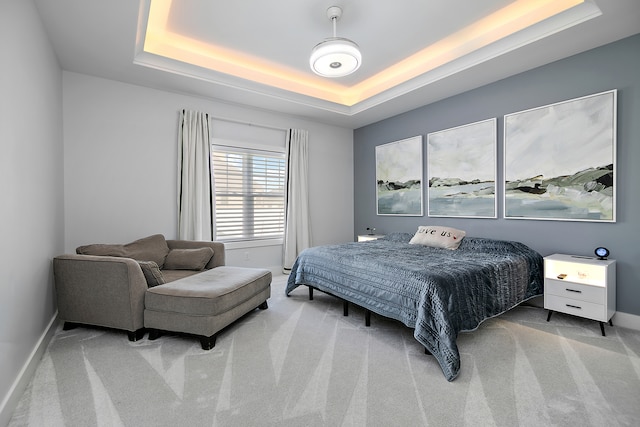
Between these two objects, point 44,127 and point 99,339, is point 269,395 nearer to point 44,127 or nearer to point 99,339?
point 99,339

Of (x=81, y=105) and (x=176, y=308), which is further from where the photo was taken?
(x=81, y=105)

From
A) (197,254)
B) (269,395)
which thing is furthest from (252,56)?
(269,395)

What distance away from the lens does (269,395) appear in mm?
1837

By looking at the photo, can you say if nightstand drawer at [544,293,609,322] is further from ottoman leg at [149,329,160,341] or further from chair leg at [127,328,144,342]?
chair leg at [127,328,144,342]

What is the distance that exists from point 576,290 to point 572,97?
6.51 ft

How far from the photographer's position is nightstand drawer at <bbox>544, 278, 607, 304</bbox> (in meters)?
2.65

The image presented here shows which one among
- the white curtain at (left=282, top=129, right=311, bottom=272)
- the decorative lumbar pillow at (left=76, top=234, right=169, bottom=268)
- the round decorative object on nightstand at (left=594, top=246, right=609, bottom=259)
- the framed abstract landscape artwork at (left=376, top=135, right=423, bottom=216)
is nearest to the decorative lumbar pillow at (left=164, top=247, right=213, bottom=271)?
the decorative lumbar pillow at (left=76, top=234, right=169, bottom=268)

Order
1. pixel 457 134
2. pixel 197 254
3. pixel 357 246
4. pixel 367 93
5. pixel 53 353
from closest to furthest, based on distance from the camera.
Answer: pixel 53 353
pixel 197 254
pixel 357 246
pixel 457 134
pixel 367 93

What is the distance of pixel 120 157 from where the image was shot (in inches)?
147

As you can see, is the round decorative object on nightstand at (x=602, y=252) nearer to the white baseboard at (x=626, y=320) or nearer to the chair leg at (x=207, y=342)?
the white baseboard at (x=626, y=320)

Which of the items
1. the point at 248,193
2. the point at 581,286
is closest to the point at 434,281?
the point at 581,286

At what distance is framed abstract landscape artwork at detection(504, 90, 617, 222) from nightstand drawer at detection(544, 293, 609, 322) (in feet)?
2.85

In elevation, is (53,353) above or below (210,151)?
below

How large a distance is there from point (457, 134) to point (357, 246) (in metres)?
2.13
